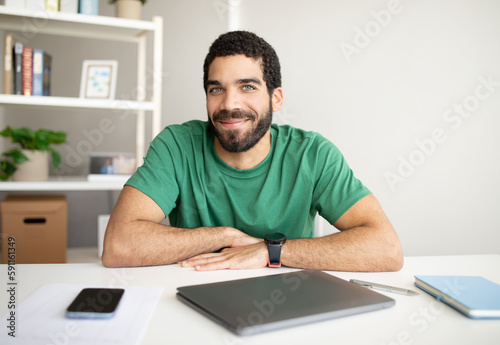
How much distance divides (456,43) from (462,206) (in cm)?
105

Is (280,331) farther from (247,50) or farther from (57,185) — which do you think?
(57,185)

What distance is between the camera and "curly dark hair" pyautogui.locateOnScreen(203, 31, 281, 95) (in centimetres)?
142

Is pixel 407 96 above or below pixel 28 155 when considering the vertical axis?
above

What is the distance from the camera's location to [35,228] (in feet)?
6.82

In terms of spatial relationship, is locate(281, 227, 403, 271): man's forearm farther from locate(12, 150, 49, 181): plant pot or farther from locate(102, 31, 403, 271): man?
locate(12, 150, 49, 181): plant pot

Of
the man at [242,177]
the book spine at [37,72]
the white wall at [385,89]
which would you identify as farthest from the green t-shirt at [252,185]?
the white wall at [385,89]

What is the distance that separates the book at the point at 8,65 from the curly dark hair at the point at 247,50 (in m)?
1.17

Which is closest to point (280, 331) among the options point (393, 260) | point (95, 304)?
point (95, 304)

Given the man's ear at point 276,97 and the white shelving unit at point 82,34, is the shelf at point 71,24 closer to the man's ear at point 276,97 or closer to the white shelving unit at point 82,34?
the white shelving unit at point 82,34

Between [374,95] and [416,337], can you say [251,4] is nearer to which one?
[374,95]

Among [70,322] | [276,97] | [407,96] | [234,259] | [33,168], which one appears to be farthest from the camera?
[407,96]

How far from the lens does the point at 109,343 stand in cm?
59

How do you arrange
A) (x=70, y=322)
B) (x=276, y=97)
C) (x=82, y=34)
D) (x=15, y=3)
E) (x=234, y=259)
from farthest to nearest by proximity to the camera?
1. (x=82, y=34)
2. (x=15, y=3)
3. (x=276, y=97)
4. (x=234, y=259)
5. (x=70, y=322)

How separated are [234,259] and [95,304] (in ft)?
1.33
